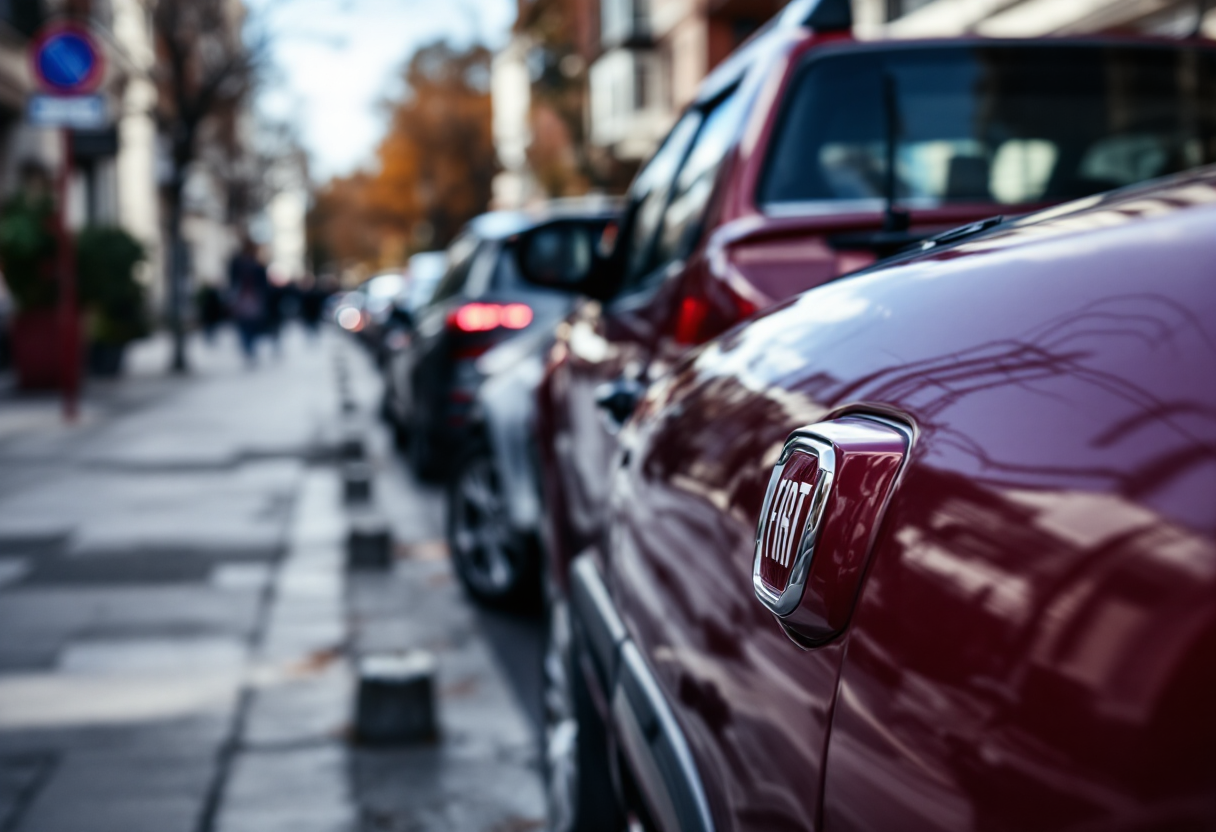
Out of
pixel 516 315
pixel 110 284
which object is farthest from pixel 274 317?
pixel 516 315

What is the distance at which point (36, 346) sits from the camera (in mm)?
15906

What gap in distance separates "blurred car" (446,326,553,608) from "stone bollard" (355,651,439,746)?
1.44 metres

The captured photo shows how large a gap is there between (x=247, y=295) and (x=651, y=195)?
21749 millimetres

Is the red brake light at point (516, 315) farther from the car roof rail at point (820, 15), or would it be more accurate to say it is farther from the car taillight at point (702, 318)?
the car taillight at point (702, 318)

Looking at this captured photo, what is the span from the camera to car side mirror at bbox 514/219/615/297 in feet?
12.7

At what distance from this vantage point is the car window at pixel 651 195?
3648 millimetres

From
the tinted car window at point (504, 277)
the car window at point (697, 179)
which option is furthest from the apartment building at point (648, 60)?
the car window at point (697, 179)

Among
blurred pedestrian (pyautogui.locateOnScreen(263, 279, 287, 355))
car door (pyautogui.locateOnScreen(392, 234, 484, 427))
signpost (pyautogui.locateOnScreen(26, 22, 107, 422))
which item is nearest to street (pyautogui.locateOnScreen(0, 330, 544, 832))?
car door (pyautogui.locateOnScreen(392, 234, 484, 427))

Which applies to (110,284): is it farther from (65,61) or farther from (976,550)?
(976,550)

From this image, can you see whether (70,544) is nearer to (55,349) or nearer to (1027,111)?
(1027,111)

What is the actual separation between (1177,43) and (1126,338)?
291cm

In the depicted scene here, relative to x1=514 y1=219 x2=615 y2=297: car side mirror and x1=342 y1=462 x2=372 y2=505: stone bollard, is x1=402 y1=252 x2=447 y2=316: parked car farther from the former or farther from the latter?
x1=514 y1=219 x2=615 y2=297: car side mirror

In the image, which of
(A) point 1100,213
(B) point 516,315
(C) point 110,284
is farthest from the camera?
(C) point 110,284

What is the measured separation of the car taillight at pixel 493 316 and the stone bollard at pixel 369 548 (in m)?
1.90
